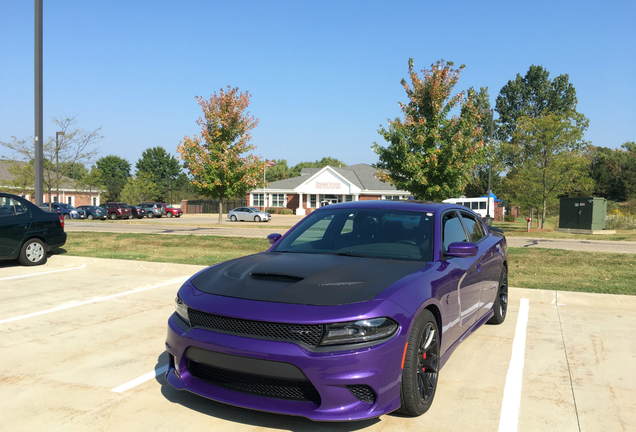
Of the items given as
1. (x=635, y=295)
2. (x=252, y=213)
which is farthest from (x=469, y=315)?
(x=252, y=213)

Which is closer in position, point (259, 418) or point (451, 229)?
point (259, 418)

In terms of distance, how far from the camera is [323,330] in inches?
111

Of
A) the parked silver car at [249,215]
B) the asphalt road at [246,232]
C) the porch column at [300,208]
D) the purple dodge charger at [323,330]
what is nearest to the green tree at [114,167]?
the porch column at [300,208]

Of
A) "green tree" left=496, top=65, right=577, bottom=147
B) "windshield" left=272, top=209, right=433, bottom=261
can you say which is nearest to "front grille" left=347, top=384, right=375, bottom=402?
"windshield" left=272, top=209, right=433, bottom=261

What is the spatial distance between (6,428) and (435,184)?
927 inches

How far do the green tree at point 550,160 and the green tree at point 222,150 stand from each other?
56.1ft

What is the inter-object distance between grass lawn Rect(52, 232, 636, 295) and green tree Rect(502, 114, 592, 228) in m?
17.9

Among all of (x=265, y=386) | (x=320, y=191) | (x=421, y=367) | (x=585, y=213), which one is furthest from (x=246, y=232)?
(x=320, y=191)

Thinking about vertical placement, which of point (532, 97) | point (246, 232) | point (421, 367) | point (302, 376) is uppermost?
point (532, 97)

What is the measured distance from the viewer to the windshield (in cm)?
413

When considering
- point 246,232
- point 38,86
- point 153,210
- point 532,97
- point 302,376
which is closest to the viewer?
point 302,376

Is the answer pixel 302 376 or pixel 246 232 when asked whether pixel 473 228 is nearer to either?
pixel 302 376

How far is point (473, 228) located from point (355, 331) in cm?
306

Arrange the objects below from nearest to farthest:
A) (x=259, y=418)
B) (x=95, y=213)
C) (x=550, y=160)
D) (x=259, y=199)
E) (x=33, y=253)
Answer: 1. (x=259, y=418)
2. (x=33, y=253)
3. (x=550, y=160)
4. (x=95, y=213)
5. (x=259, y=199)
